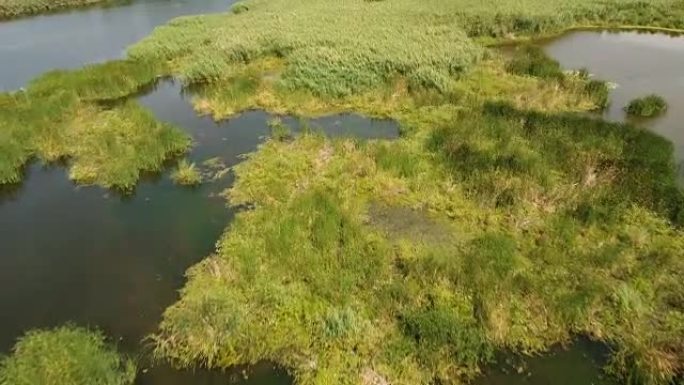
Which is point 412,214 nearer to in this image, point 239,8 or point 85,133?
point 85,133

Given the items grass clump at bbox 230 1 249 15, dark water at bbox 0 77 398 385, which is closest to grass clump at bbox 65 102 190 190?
dark water at bbox 0 77 398 385

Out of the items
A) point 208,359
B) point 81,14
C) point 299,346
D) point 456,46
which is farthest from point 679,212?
point 81,14

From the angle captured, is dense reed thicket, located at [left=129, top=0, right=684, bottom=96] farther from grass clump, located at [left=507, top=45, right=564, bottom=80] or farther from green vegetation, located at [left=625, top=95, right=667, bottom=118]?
green vegetation, located at [left=625, top=95, right=667, bottom=118]

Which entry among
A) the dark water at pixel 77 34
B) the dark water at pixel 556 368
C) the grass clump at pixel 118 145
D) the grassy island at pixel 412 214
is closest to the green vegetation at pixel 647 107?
the grassy island at pixel 412 214

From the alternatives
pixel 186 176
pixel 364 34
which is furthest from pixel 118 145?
pixel 364 34

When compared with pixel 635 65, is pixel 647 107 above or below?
below

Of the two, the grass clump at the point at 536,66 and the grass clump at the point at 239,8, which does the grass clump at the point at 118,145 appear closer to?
the grass clump at the point at 536,66
